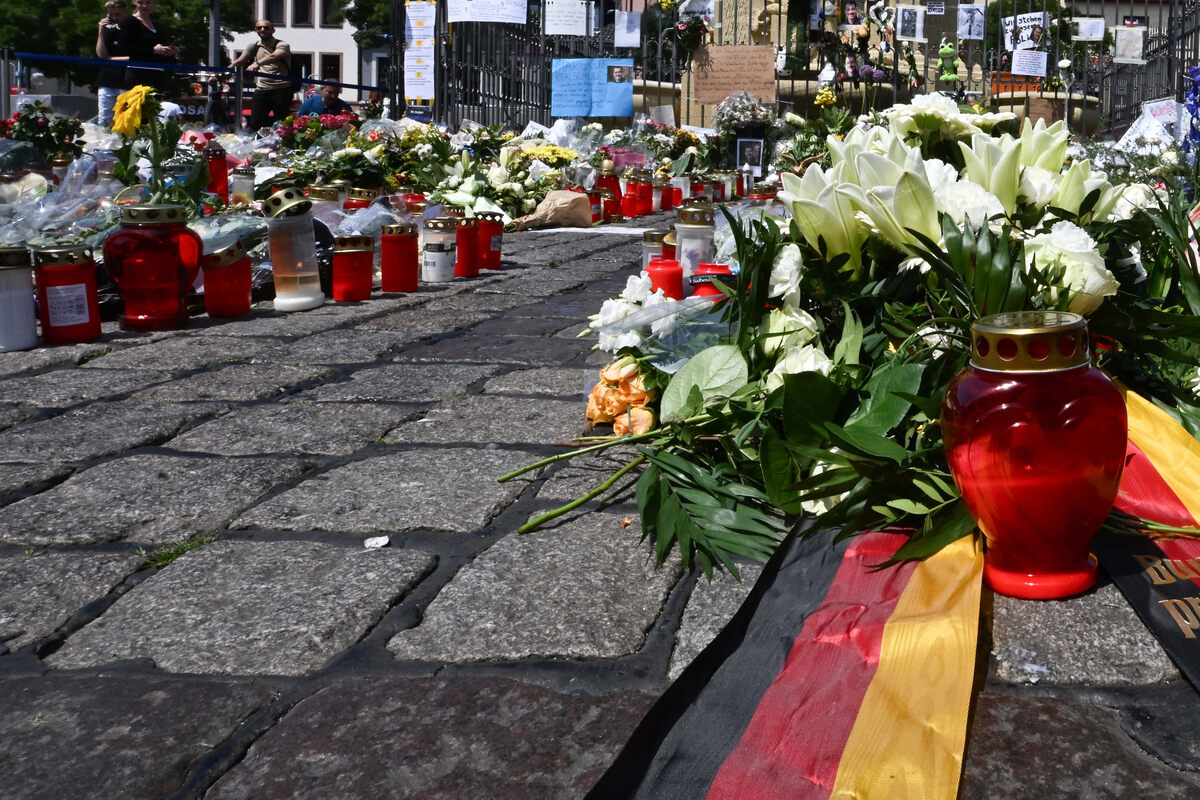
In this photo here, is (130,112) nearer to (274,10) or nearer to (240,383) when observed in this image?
(240,383)

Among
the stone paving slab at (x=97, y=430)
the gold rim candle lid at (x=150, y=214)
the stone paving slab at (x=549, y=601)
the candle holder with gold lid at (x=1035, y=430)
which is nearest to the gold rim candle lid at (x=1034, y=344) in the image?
the candle holder with gold lid at (x=1035, y=430)

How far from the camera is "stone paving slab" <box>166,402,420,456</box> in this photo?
2.67 metres

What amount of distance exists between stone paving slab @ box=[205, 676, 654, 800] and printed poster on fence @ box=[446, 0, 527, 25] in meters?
10.9

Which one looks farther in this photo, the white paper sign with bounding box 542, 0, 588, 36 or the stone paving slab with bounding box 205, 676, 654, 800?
the white paper sign with bounding box 542, 0, 588, 36

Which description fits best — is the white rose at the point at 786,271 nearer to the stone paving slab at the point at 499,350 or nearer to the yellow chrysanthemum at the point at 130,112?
the stone paving slab at the point at 499,350

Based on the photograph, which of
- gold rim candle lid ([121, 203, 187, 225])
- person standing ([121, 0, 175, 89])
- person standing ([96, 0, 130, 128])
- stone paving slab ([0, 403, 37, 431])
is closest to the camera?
stone paving slab ([0, 403, 37, 431])

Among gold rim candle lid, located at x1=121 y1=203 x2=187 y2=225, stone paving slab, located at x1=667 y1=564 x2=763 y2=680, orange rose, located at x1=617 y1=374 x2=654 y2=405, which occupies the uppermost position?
gold rim candle lid, located at x1=121 y1=203 x2=187 y2=225

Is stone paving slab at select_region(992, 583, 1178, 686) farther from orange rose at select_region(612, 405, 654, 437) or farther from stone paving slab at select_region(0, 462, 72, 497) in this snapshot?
stone paving slab at select_region(0, 462, 72, 497)

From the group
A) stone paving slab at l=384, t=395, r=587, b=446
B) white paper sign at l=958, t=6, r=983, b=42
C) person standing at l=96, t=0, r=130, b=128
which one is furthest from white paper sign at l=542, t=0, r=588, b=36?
stone paving slab at l=384, t=395, r=587, b=446

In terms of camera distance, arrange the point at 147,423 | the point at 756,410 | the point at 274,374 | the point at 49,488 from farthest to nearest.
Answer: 1. the point at 274,374
2. the point at 147,423
3. the point at 49,488
4. the point at 756,410

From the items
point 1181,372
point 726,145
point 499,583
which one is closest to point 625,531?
point 499,583

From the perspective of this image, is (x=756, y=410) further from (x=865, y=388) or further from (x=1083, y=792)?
(x=1083, y=792)

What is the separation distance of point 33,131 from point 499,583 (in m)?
7.05

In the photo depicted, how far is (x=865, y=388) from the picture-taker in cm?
196
